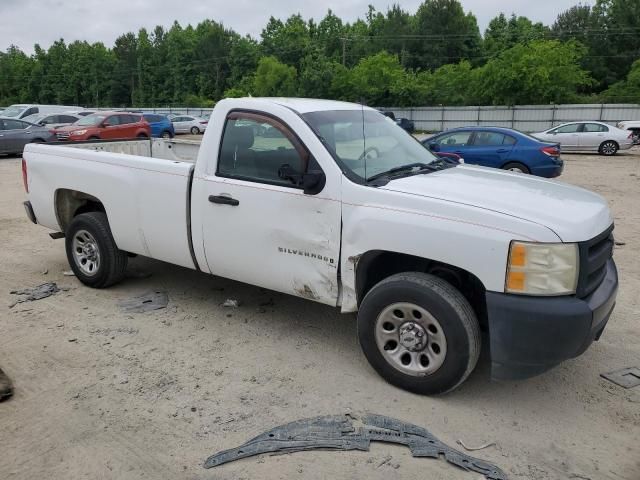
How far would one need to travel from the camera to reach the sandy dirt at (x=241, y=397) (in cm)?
306

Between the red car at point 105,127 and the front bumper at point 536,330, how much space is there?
20161 mm

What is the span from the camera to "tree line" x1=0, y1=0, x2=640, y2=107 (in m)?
43.0

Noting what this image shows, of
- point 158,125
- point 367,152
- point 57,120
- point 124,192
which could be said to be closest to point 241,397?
point 367,152

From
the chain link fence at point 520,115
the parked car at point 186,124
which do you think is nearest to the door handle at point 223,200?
the parked car at point 186,124

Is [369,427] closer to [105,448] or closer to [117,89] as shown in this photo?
[105,448]

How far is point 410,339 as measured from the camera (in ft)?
12.0

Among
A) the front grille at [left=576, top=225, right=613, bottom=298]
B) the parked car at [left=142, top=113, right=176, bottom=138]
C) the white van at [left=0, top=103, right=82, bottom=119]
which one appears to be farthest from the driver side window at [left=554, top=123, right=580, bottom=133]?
the white van at [left=0, top=103, right=82, bottom=119]

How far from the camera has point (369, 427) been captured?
3387mm

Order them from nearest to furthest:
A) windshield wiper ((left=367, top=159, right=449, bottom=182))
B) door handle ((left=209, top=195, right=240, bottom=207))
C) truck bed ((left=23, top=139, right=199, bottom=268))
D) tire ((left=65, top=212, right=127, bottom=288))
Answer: windshield wiper ((left=367, top=159, right=449, bottom=182)) → door handle ((left=209, top=195, right=240, bottom=207)) → truck bed ((left=23, top=139, right=199, bottom=268)) → tire ((left=65, top=212, right=127, bottom=288))

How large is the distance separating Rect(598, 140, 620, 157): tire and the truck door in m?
22.3

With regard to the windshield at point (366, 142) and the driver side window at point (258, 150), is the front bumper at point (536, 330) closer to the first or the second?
the windshield at point (366, 142)

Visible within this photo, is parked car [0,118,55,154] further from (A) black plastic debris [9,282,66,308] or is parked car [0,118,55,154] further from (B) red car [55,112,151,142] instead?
(A) black plastic debris [9,282,66,308]

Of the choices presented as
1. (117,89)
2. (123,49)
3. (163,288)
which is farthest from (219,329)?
(123,49)

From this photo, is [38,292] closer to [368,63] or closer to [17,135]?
[17,135]
